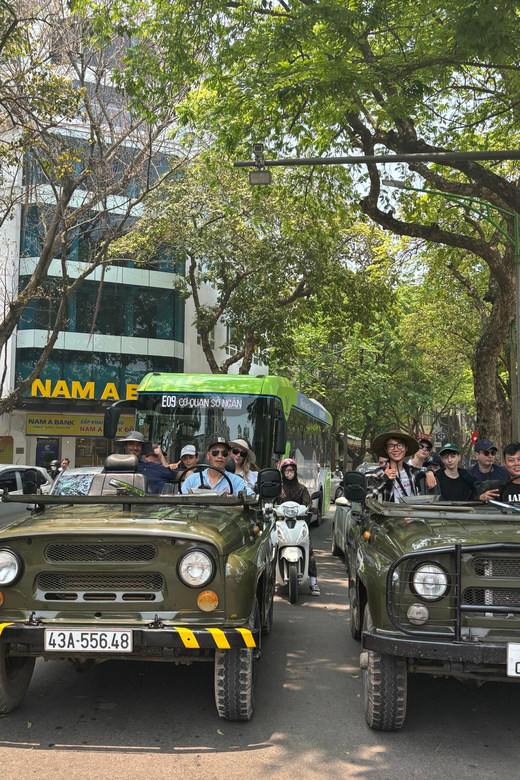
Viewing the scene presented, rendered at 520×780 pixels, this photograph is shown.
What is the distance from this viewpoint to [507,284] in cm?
1719

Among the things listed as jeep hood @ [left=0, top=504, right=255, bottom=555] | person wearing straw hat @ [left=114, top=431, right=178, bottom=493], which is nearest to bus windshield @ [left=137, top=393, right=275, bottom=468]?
person wearing straw hat @ [left=114, top=431, right=178, bottom=493]

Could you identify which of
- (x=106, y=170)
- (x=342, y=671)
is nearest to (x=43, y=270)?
(x=106, y=170)

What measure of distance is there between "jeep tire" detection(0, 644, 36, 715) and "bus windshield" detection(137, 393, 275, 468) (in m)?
7.34

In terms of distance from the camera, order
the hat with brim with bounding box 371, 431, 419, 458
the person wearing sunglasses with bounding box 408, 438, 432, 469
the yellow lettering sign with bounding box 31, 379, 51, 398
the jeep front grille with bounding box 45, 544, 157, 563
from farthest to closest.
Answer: the yellow lettering sign with bounding box 31, 379, 51, 398
the person wearing sunglasses with bounding box 408, 438, 432, 469
the hat with brim with bounding box 371, 431, 419, 458
the jeep front grille with bounding box 45, 544, 157, 563

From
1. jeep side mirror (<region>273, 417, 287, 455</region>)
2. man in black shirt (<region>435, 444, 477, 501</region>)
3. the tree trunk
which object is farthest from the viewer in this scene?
the tree trunk

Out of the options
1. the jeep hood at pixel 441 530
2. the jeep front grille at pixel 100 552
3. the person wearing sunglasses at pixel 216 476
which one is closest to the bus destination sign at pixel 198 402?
the person wearing sunglasses at pixel 216 476

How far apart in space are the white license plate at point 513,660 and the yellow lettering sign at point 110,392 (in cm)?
3157

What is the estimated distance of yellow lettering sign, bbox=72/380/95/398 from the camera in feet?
113

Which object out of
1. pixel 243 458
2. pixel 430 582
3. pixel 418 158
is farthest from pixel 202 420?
pixel 430 582

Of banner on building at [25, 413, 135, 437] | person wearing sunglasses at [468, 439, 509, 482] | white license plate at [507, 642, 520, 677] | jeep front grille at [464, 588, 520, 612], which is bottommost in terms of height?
white license plate at [507, 642, 520, 677]

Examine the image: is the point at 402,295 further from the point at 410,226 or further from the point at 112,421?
the point at 112,421

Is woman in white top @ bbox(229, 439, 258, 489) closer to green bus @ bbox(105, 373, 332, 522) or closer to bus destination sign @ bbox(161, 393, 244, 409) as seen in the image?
green bus @ bbox(105, 373, 332, 522)

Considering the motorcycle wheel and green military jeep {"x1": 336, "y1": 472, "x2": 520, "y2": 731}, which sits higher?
green military jeep {"x1": 336, "y1": 472, "x2": 520, "y2": 731}

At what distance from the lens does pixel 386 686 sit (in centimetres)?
465
